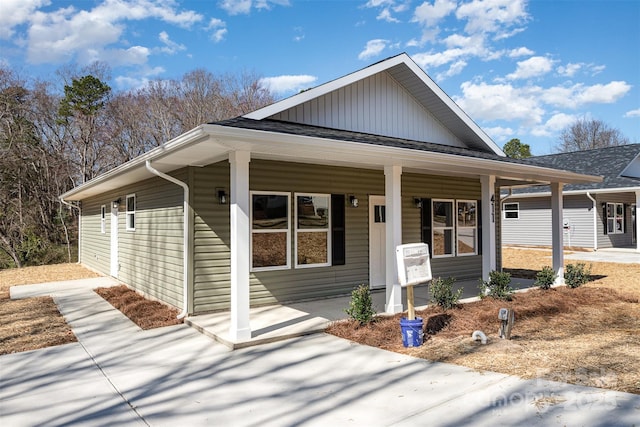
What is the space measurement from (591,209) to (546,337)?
15737 mm

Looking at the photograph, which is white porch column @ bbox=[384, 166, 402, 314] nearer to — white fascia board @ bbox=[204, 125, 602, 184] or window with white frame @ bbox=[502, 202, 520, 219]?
white fascia board @ bbox=[204, 125, 602, 184]

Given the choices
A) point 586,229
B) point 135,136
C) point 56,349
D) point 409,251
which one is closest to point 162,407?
point 56,349

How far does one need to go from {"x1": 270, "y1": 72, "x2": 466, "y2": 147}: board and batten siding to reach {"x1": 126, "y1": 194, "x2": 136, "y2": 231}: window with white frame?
13.8ft

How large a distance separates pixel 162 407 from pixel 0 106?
65.9ft

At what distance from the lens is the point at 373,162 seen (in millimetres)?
6379

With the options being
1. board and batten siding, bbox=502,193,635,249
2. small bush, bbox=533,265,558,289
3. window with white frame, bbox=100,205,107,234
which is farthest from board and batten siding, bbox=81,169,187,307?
→ board and batten siding, bbox=502,193,635,249

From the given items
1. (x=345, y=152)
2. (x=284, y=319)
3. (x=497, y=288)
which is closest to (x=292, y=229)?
(x=284, y=319)

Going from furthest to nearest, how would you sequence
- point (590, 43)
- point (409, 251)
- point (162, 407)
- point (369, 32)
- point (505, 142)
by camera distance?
point (505, 142) → point (590, 43) → point (369, 32) → point (409, 251) → point (162, 407)

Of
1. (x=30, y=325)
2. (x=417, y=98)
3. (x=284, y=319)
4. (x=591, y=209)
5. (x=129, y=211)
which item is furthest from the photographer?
(x=591, y=209)

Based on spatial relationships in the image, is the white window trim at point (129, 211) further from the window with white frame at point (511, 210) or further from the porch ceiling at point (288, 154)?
the window with white frame at point (511, 210)

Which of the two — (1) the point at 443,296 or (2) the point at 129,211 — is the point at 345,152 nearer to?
(1) the point at 443,296

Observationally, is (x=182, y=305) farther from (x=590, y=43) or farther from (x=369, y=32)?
(x=590, y=43)

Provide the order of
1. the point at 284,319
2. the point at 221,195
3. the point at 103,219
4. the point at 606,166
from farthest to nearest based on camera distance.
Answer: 1. the point at 606,166
2. the point at 103,219
3. the point at 221,195
4. the point at 284,319

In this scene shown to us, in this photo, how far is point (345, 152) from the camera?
219 inches
